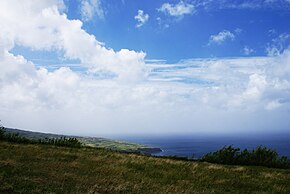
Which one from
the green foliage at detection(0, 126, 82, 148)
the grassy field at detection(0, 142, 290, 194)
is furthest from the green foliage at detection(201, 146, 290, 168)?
the green foliage at detection(0, 126, 82, 148)

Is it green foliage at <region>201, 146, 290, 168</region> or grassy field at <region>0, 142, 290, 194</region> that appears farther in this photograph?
green foliage at <region>201, 146, 290, 168</region>

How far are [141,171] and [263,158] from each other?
730 inches

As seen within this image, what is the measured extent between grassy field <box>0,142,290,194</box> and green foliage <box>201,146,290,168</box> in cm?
732

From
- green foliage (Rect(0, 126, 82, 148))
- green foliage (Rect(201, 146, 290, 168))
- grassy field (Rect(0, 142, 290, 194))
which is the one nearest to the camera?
grassy field (Rect(0, 142, 290, 194))

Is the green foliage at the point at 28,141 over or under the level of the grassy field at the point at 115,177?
over

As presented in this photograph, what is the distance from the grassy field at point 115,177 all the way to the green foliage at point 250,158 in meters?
7.32

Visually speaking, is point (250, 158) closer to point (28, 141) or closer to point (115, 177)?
point (115, 177)

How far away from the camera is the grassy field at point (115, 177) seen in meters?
14.1

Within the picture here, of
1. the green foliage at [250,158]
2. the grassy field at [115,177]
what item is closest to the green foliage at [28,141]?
the grassy field at [115,177]

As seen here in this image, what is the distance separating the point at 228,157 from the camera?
33.0 metres

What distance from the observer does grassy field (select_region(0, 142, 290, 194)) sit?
14086 millimetres

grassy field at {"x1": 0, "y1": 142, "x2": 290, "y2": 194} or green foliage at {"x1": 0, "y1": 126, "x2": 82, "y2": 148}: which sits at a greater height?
green foliage at {"x1": 0, "y1": 126, "x2": 82, "y2": 148}

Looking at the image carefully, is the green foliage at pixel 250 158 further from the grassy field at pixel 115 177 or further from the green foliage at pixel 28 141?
the green foliage at pixel 28 141

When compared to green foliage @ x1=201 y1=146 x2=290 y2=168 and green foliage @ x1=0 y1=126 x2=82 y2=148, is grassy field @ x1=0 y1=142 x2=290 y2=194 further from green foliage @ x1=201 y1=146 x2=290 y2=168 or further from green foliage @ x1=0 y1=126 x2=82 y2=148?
green foliage @ x1=0 y1=126 x2=82 y2=148
